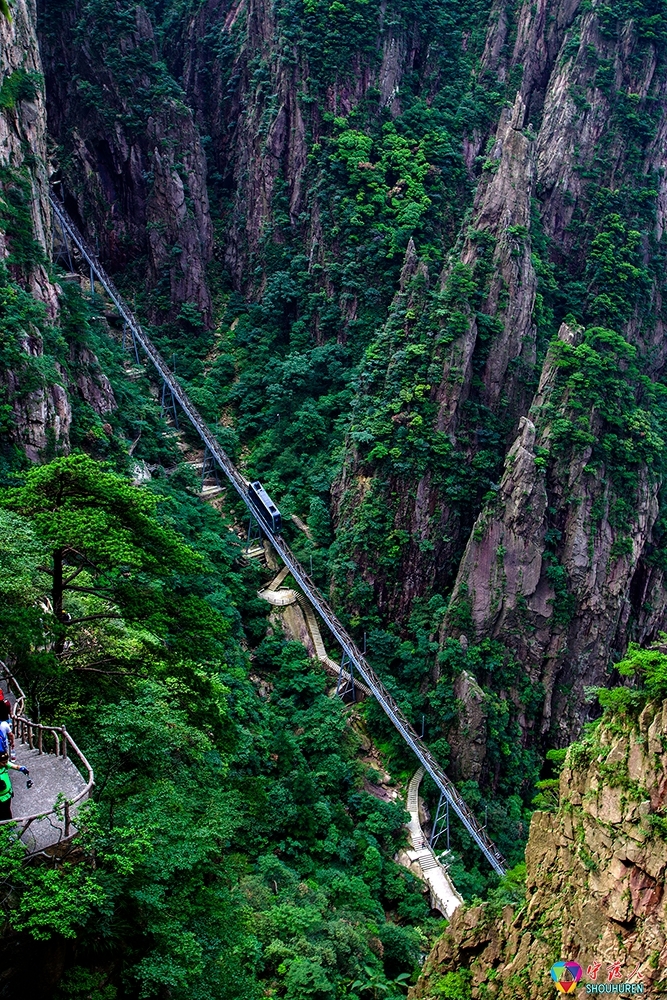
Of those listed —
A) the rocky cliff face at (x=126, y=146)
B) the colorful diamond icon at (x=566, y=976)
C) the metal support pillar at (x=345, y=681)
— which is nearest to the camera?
the colorful diamond icon at (x=566, y=976)

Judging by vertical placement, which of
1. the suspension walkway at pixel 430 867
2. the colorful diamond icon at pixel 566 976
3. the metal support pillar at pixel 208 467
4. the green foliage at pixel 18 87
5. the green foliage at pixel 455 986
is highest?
the green foliage at pixel 18 87

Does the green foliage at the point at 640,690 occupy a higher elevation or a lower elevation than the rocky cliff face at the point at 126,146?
lower

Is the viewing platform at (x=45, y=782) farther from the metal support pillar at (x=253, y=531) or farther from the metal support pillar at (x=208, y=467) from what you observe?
the metal support pillar at (x=208, y=467)

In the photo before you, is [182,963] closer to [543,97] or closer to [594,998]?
[594,998]

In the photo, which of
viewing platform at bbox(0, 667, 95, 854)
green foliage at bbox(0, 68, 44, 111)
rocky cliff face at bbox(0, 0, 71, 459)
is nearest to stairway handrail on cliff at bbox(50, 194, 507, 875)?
rocky cliff face at bbox(0, 0, 71, 459)

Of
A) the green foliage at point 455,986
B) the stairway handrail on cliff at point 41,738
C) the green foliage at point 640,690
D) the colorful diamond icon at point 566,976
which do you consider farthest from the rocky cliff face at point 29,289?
the colorful diamond icon at point 566,976

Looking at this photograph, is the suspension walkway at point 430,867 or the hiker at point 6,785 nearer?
the hiker at point 6,785
